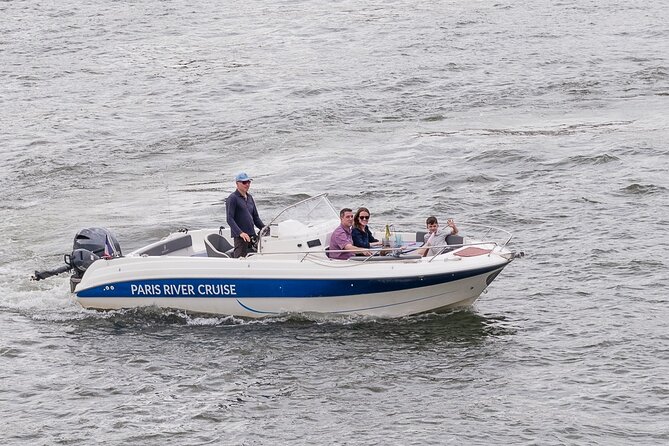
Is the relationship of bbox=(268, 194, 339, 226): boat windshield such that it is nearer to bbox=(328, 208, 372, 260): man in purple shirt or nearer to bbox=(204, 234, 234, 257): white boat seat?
bbox=(328, 208, 372, 260): man in purple shirt

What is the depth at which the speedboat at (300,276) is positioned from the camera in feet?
57.1

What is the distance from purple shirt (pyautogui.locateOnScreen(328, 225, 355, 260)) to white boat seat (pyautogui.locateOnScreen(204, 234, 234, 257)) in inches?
73.6

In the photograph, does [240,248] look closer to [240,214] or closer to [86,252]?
[240,214]

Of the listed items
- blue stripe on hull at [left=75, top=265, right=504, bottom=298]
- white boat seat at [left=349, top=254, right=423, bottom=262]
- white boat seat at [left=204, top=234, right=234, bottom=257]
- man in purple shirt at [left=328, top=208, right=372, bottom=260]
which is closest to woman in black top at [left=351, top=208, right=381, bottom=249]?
man in purple shirt at [left=328, top=208, right=372, bottom=260]

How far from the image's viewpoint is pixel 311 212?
1884cm

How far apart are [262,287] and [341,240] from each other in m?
1.45

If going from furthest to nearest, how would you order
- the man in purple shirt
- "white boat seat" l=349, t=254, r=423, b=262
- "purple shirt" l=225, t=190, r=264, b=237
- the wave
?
the wave → "purple shirt" l=225, t=190, r=264, b=237 → the man in purple shirt → "white boat seat" l=349, t=254, r=423, b=262

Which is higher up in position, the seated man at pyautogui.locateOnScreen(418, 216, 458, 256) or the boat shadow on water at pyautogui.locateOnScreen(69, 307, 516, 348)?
the seated man at pyautogui.locateOnScreen(418, 216, 458, 256)

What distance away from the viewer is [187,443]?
568 inches

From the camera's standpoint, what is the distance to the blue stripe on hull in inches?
683

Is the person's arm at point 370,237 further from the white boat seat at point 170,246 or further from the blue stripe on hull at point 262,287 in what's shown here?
the white boat seat at point 170,246

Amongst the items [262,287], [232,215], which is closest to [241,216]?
[232,215]

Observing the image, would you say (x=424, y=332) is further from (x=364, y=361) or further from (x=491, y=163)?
(x=491, y=163)

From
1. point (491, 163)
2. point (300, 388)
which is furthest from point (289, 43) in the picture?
point (300, 388)
